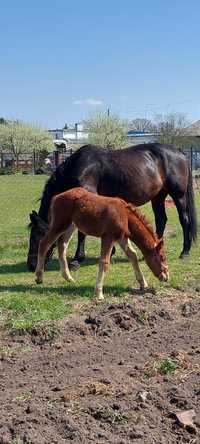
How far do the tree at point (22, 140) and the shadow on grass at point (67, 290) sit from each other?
5180 cm

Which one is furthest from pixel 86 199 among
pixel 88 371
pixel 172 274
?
pixel 88 371

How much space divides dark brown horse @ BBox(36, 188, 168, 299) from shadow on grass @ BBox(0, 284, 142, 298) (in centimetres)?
19

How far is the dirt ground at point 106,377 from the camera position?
3.74 m

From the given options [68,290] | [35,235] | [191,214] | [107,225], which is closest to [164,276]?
[107,225]

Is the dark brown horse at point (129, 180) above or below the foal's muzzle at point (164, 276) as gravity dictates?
above

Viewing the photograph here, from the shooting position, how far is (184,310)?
639 cm

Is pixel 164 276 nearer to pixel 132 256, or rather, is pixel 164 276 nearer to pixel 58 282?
pixel 132 256

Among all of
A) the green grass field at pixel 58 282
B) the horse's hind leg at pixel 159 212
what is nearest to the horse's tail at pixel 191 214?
the green grass field at pixel 58 282

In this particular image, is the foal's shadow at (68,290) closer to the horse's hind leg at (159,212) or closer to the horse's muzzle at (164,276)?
the horse's muzzle at (164,276)

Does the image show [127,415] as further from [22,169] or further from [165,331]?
Answer: [22,169]

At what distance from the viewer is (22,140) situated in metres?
61.5

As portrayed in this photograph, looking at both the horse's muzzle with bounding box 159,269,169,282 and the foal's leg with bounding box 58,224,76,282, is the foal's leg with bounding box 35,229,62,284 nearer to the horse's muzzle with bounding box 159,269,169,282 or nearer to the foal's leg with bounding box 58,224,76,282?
the foal's leg with bounding box 58,224,76,282

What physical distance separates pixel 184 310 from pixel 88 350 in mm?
1601

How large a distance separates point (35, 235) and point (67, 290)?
5.36 feet
